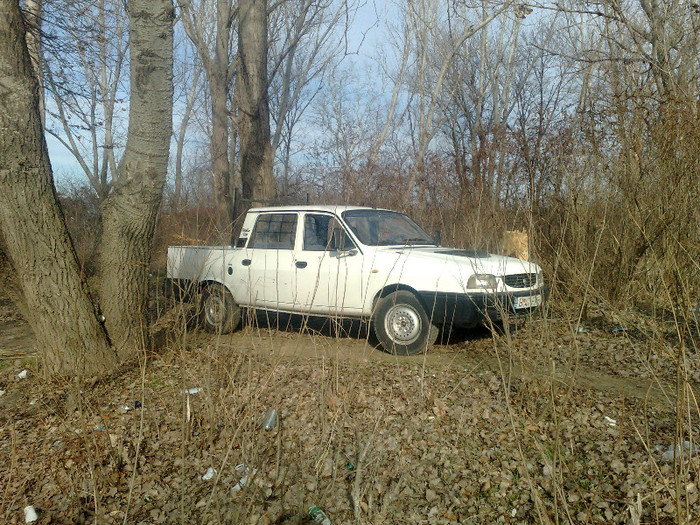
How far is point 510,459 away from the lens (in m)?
3.56

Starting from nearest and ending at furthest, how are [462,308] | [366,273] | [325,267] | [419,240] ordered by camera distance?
1. [462,308]
2. [366,273]
3. [325,267]
4. [419,240]

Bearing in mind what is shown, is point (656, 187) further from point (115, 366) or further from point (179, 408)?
point (115, 366)

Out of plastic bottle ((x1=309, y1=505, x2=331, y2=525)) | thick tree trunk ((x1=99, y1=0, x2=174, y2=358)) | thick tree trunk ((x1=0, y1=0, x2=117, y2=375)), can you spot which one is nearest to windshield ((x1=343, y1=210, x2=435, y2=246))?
thick tree trunk ((x1=99, y1=0, x2=174, y2=358))

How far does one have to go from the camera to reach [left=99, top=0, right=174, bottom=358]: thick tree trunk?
16.9ft

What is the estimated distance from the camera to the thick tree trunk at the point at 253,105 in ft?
34.3

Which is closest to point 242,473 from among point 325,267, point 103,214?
point 103,214

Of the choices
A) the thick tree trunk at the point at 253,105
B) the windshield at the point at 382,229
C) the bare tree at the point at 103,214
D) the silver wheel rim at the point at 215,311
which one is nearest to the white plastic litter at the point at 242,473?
the silver wheel rim at the point at 215,311

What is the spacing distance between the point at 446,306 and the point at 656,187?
308 cm

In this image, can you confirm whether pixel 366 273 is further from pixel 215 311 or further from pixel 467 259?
pixel 215 311

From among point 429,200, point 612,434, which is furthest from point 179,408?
point 429,200

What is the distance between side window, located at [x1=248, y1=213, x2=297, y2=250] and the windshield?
773 millimetres

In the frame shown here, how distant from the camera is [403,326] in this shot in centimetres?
596

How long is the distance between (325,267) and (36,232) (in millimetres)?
2983

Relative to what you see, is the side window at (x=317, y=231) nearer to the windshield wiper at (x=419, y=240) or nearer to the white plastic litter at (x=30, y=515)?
the windshield wiper at (x=419, y=240)
